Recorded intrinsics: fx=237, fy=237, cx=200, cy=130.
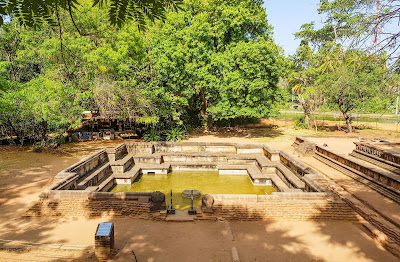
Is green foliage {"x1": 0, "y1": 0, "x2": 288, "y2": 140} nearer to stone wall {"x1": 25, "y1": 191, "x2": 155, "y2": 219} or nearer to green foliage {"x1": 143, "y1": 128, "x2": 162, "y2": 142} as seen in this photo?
green foliage {"x1": 143, "y1": 128, "x2": 162, "y2": 142}

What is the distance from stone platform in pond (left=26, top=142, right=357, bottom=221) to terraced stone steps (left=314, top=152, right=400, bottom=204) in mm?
1821

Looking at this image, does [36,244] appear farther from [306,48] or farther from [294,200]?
[306,48]

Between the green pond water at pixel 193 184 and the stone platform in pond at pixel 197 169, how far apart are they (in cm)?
36

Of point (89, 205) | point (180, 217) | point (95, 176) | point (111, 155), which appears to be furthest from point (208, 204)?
point (111, 155)

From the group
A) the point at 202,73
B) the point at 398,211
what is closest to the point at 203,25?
the point at 202,73

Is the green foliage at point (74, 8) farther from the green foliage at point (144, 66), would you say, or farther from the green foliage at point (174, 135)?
the green foliage at point (174, 135)

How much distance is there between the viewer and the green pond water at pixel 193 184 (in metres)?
10.6

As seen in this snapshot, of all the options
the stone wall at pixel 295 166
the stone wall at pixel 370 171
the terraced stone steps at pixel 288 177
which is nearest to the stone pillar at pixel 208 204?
the terraced stone steps at pixel 288 177

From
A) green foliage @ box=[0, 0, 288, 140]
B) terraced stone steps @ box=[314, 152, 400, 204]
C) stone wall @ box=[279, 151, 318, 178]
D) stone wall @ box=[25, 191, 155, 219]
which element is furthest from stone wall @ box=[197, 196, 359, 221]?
green foliage @ box=[0, 0, 288, 140]

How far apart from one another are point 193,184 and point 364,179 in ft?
24.1

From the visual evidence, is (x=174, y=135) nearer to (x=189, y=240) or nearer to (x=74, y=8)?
(x=189, y=240)

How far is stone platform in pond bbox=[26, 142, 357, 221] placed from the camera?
7.51 m

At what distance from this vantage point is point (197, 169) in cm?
1334

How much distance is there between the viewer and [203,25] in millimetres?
18156
